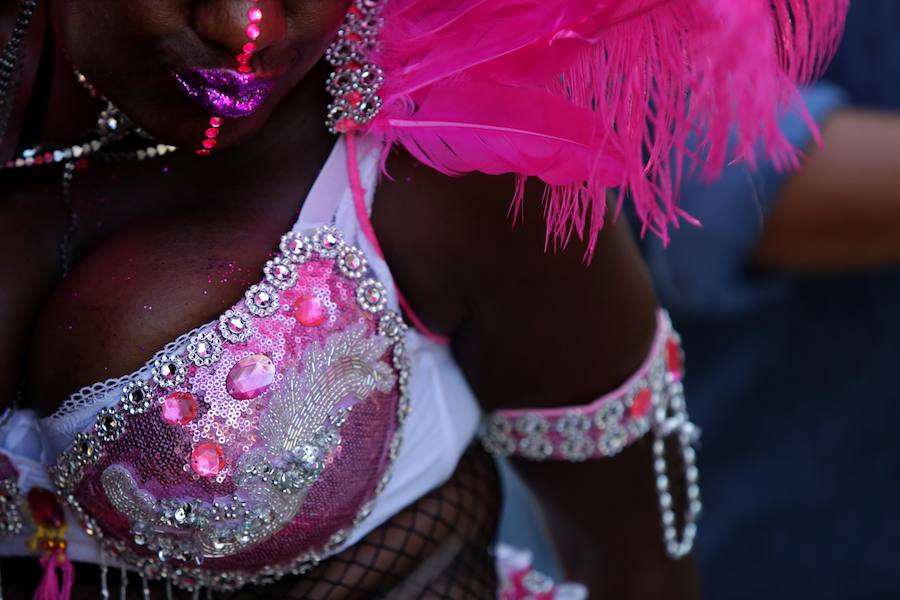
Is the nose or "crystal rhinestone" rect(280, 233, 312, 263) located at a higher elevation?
the nose

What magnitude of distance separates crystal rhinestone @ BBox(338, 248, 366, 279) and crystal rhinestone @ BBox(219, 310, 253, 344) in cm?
8

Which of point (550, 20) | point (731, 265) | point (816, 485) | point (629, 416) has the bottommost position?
point (816, 485)

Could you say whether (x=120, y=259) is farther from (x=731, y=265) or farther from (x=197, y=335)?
(x=731, y=265)

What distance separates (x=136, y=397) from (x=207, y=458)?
7 centimetres

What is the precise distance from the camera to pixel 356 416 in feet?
2.64

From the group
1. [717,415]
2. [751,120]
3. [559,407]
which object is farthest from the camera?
[717,415]

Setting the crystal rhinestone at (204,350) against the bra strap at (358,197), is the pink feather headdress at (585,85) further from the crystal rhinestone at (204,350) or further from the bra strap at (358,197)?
the crystal rhinestone at (204,350)

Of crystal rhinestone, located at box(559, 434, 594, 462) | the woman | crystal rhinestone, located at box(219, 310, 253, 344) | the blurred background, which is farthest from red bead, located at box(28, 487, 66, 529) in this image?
the blurred background

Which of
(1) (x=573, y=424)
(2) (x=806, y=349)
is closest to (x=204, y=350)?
(1) (x=573, y=424)

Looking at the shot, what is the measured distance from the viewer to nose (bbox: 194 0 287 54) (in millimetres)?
634

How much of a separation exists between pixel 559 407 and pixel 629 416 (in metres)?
0.07

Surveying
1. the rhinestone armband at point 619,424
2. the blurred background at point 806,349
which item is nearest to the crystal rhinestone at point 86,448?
the rhinestone armband at point 619,424

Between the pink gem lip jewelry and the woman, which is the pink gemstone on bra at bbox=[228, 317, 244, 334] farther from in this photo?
the pink gem lip jewelry

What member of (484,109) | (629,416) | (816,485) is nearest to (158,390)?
(484,109)
